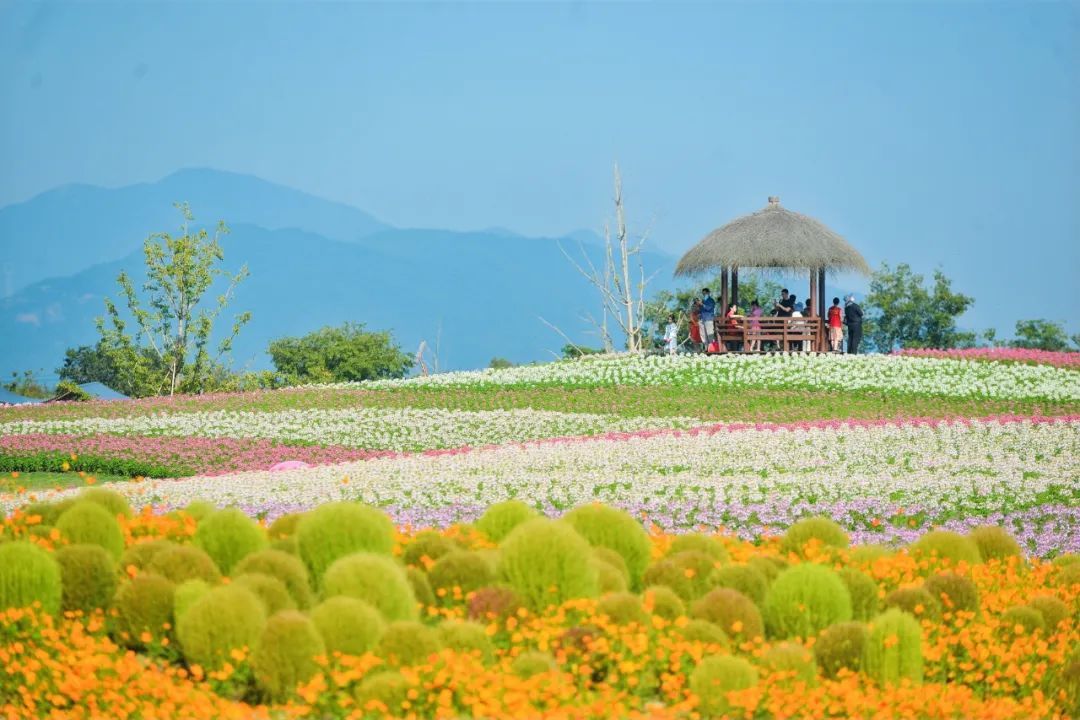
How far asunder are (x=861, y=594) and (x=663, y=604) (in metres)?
1.18

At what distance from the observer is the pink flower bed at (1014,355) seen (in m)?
28.3

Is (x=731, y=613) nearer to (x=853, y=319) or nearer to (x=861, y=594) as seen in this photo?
(x=861, y=594)

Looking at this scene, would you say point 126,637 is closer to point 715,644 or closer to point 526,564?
point 526,564

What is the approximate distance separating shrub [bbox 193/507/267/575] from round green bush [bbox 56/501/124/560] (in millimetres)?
469

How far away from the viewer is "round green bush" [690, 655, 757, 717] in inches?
229

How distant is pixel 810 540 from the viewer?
8.41m

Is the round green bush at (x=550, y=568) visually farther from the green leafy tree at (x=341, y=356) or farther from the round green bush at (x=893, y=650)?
the green leafy tree at (x=341, y=356)

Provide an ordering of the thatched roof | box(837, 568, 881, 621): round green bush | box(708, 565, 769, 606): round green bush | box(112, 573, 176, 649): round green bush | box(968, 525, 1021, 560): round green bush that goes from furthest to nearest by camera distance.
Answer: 1. the thatched roof
2. box(968, 525, 1021, 560): round green bush
3. box(837, 568, 881, 621): round green bush
4. box(708, 565, 769, 606): round green bush
5. box(112, 573, 176, 649): round green bush

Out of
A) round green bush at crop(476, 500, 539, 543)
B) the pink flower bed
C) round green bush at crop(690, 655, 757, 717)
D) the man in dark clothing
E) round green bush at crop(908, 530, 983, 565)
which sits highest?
the man in dark clothing

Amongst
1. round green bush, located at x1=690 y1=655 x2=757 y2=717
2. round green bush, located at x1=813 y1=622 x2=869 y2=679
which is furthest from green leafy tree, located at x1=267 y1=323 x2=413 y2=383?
round green bush, located at x1=690 y1=655 x2=757 y2=717

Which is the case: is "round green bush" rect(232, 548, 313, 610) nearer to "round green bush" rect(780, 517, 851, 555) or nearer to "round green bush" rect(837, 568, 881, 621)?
"round green bush" rect(837, 568, 881, 621)

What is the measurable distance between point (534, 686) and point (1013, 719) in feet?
8.18

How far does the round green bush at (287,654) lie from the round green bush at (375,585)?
1.42ft

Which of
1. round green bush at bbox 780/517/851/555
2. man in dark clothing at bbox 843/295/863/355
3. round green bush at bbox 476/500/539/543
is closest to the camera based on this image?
round green bush at bbox 476/500/539/543
